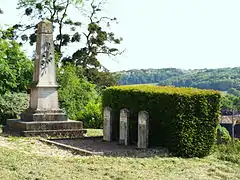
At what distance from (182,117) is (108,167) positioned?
327 centimetres

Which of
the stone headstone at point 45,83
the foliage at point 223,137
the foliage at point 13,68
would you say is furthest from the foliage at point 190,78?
the stone headstone at point 45,83

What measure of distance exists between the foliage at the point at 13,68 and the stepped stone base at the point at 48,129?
27.7 ft

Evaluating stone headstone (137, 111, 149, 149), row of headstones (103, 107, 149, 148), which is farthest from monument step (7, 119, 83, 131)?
stone headstone (137, 111, 149, 149)

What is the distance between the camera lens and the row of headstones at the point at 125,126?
1391 centimetres

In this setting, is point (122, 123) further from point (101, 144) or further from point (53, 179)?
point (53, 179)

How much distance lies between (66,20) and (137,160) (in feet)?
93.8

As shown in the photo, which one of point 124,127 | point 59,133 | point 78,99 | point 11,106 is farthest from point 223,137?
point 11,106

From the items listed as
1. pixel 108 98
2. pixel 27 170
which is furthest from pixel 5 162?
pixel 108 98

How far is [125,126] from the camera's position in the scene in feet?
48.3

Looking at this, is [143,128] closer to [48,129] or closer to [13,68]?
[48,129]

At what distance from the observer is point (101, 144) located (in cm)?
1498

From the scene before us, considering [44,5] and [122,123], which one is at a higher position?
[44,5]

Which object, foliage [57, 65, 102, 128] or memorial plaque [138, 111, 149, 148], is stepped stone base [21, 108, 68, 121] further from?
foliage [57, 65, 102, 128]

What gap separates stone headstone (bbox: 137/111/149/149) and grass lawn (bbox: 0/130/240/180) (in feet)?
4.88
